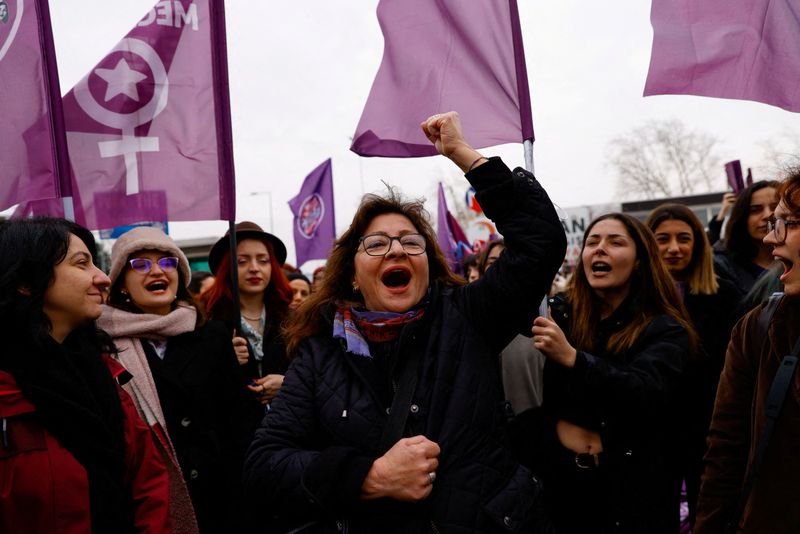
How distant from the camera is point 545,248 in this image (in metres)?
Answer: 2.10

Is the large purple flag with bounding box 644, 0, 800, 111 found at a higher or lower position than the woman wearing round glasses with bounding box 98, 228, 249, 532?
higher

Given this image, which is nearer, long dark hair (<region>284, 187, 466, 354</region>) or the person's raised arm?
the person's raised arm

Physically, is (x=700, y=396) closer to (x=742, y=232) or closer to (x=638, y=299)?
(x=638, y=299)

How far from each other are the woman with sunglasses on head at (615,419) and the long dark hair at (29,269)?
185 cm

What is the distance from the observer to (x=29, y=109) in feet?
11.0

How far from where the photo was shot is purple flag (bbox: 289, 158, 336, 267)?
8703 millimetres

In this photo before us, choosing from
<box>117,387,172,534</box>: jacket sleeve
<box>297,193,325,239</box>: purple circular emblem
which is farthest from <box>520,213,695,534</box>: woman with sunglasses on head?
<box>297,193,325,239</box>: purple circular emblem

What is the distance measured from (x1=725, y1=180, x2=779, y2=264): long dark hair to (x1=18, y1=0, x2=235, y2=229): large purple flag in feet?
10.3

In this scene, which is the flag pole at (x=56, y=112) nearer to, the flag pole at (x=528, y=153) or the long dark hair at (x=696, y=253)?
the flag pole at (x=528, y=153)

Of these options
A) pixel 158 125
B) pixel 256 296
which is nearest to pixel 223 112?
pixel 158 125

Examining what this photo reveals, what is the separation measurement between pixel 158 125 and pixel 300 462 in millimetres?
2350

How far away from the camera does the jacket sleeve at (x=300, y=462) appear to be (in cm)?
196

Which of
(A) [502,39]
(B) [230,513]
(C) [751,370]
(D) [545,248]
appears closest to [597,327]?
(C) [751,370]

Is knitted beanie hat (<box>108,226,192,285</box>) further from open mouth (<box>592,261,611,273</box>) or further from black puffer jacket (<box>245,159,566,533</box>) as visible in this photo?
open mouth (<box>592,261,611,273</box>)
